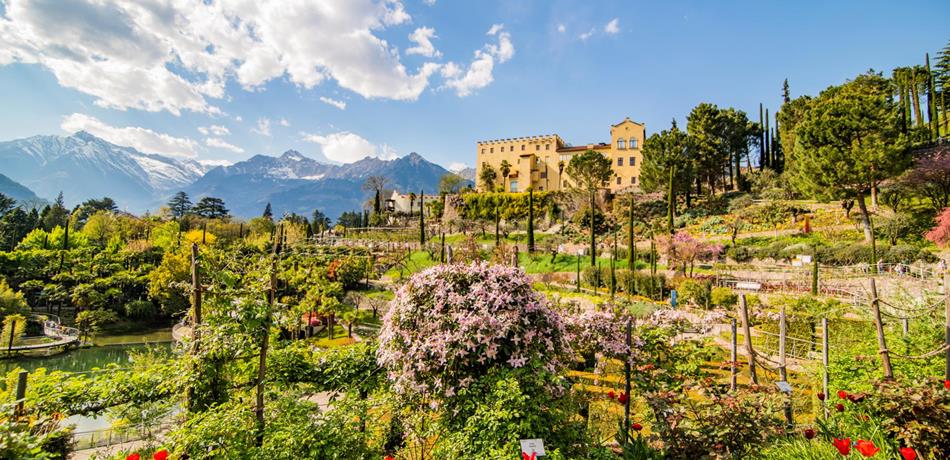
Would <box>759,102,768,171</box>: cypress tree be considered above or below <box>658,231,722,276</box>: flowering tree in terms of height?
above

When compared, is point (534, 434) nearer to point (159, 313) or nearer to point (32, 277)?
point (159, 313)

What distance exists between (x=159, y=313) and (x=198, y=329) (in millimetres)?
29457

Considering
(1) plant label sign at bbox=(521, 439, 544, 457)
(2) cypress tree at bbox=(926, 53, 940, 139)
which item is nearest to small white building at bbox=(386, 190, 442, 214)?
(2) cypress tree at bbox=(926, 53, 940, 139)

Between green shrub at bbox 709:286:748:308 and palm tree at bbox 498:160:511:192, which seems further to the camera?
palm tree at bbox 498:160:511:192

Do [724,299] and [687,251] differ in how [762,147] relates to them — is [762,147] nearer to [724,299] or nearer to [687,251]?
[687,251]

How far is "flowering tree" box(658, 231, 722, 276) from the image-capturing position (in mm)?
23234

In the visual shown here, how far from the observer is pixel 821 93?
3300 centimetres

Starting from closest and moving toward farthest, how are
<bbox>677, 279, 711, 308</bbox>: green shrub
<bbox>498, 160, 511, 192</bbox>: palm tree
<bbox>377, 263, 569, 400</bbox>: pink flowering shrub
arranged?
<bbox>377, 263, 569, 400</bbox>: pink flowering shrub → <bbox>677, 279, 711, 308</bbox>: green shrub → <bbox>498, 160, 511, 192</bbox>: palm tree

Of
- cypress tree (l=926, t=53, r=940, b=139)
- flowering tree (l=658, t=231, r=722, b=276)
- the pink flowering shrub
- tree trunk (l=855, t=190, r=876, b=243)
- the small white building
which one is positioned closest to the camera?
the pink flowering shrub

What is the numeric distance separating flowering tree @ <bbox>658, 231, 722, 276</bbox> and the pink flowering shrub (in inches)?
862

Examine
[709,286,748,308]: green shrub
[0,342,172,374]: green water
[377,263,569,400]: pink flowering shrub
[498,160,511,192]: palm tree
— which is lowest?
[0,342,172,374]: green water

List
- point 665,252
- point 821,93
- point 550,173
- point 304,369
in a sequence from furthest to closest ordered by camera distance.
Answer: point 550,173 → point 821,93 → point 665,252 → point 304,369

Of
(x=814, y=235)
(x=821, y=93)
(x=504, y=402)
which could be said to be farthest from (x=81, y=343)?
(x=821, y=93)

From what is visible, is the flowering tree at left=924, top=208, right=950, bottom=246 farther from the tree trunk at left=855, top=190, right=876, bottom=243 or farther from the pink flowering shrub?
the pink flowering shrub
